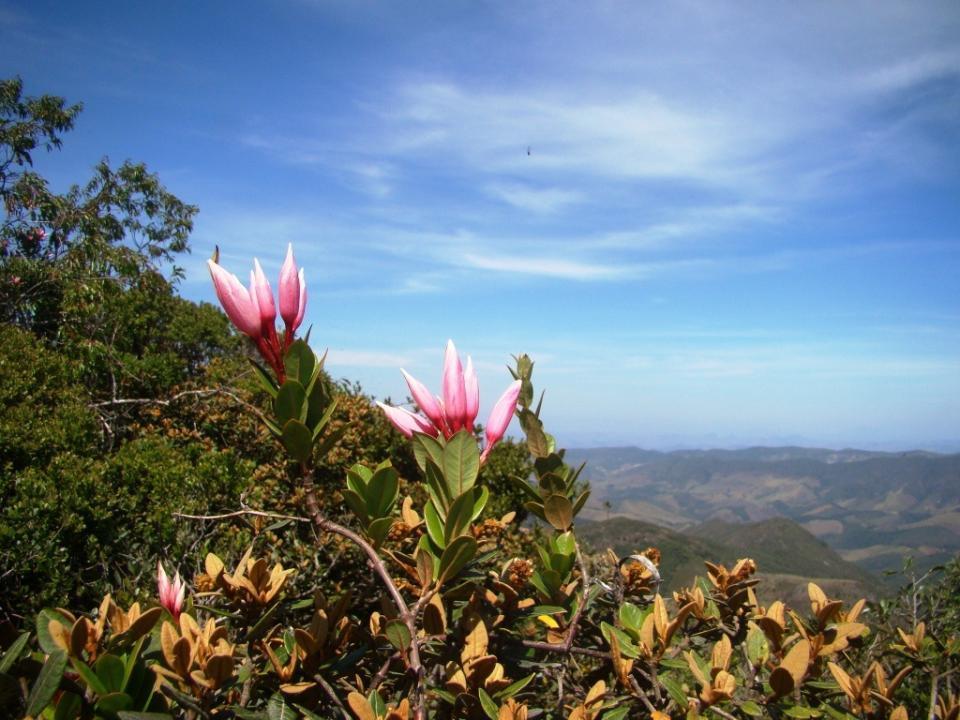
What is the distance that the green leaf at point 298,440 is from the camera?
1.00 metres

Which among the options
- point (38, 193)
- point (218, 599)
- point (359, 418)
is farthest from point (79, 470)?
point (38, 193)

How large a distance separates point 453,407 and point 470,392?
0.05 metres

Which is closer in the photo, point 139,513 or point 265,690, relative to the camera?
point 265,690

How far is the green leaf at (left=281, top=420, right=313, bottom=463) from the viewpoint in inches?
39.4

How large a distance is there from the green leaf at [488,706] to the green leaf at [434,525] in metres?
0.29

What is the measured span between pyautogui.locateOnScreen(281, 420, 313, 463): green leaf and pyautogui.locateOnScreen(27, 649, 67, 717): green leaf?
45cm

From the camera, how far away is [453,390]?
120 cm

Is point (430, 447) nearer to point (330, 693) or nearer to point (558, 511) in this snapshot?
point (330, 693)

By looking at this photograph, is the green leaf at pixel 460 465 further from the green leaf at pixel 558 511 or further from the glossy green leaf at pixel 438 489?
the green leaf at pixel 558 511

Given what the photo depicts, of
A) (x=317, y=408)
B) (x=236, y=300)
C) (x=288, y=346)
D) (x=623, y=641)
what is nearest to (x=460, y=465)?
(x=317, y=408)

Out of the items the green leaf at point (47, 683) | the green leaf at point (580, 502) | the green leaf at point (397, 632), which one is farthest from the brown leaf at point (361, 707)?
the green leaf at point (580, 502)

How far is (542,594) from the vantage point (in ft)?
5.33

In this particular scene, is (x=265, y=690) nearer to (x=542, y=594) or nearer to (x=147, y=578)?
(x=542, y=594)

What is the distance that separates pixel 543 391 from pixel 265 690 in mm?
1030
